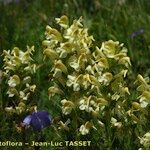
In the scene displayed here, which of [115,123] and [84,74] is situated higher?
[84,74]

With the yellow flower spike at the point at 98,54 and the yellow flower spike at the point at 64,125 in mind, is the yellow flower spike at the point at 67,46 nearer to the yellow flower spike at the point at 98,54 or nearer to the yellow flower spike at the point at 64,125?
the yellow flower spike at the point at 98,54

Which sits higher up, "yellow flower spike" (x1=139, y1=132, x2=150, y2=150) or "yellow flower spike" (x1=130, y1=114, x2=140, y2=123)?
"yellow flower spike" (x1=130, y1=114, x2=140, y2=123)

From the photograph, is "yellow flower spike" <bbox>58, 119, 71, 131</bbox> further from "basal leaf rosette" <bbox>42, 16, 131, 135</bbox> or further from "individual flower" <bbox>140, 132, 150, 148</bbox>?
"individual flower" <bbox>140, 132, 150, 148</bbox>

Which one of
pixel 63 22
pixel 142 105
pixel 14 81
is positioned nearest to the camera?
pixel 142 105

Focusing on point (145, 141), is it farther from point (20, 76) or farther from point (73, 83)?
point (20, 76)

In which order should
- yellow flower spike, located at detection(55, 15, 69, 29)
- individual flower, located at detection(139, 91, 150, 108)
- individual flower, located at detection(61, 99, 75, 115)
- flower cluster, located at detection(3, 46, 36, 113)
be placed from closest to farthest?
individual flower, located at detection(139, 91, 150, 108)
individual flower, located at detection(61, 99, 75, 115)
yellow flower spike, located at detection(55, 15, 69, 29)
flower cluster, located at detection(3, 46, 36, 113)

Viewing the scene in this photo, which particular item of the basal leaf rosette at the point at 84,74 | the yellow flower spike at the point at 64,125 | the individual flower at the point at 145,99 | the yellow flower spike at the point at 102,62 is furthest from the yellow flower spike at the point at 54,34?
the individual flower at the point at 145,99

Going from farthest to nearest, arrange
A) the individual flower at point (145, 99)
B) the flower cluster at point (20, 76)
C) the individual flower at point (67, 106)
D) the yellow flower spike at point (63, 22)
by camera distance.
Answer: the flower cluster at point (20, 76)
the yellow flower spike at point (63, 22)
the individual flower at point (67, 106)
the individual flower at point (145, 99)

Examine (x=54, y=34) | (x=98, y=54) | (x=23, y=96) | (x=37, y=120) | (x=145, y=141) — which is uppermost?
(x=54, y=34)

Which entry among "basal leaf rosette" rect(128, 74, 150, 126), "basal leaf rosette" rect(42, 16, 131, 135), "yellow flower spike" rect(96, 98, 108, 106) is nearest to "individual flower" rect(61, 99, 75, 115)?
"basal leaf rosette" rect(42, 16, 131, 135)

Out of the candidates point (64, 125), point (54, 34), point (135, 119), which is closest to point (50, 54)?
point (54, 34)
